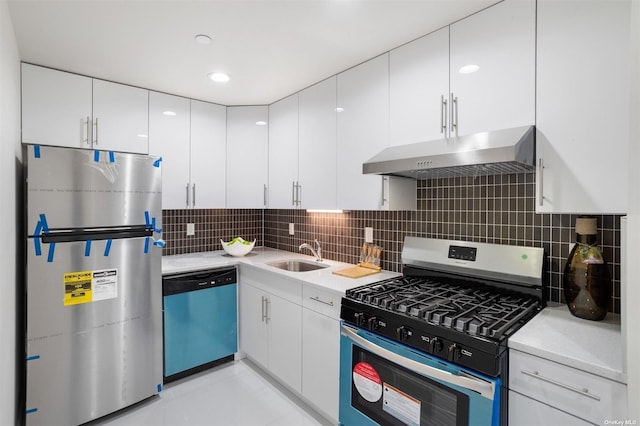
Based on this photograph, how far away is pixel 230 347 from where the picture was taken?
2.83 meters

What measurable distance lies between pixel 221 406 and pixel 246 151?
6.94 feet

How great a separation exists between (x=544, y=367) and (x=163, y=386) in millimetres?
2540

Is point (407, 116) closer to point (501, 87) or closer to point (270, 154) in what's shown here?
point (501, 87)

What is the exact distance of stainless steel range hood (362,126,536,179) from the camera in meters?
1.39

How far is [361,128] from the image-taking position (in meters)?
2.21

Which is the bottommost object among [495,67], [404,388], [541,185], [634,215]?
[404,388]

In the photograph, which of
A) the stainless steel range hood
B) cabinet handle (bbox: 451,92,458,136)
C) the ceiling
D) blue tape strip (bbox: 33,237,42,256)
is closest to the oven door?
the stainless steel range hood

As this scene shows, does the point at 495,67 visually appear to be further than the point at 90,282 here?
No

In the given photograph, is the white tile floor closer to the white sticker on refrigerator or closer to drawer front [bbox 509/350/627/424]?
the white sticker on refrigerator

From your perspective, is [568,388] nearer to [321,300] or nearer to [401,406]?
[401,406]

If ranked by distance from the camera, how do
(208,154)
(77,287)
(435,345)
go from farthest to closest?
1. (208,154)
2. (77,287)
3. (435,345)

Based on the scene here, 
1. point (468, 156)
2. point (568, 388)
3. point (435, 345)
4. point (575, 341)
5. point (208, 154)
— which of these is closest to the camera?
point (568, 388)

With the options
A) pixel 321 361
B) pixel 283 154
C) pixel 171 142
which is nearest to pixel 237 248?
pixel 283 154

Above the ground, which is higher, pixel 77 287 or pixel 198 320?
pixel 77 287
